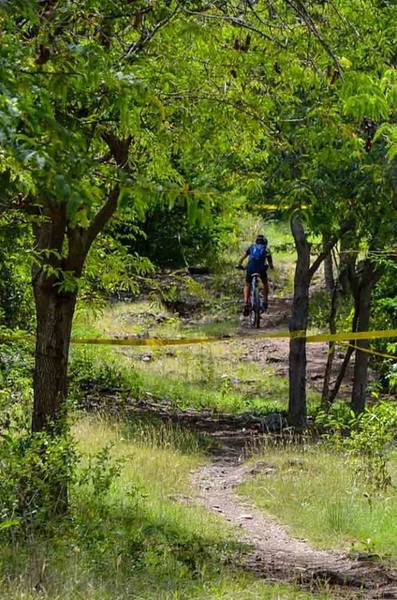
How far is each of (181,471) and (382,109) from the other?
5.42m

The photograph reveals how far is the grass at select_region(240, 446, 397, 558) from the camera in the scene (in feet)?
25.7

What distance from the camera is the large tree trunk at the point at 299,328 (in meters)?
13.4

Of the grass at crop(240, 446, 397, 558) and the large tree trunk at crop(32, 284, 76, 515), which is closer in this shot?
the large tree trunk at crop(32, 284, 76, 515)

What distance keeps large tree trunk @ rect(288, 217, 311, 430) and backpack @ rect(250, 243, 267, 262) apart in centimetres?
A: 466

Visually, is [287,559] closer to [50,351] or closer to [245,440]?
[50,351]

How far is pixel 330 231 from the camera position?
1272 centimetres

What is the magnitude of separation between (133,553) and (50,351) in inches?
67.1

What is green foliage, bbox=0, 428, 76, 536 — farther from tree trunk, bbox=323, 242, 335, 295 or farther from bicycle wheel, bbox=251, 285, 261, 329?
tree trunk, bbox=323, 242, 335, 295

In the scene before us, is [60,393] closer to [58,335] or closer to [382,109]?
[58,335]

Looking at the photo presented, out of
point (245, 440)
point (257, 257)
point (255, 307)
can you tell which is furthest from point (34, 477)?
point (255, 307)

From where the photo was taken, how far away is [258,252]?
1847 centimetres

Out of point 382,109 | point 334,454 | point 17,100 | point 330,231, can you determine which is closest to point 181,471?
point 334,454

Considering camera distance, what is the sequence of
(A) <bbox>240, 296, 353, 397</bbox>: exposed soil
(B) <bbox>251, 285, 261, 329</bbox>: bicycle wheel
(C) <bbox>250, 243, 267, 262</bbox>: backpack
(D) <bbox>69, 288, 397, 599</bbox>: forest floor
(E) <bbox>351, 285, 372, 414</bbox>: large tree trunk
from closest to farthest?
(D) <bbox>69, 288, 397, 599</bbox>: forest floor
(E) <bbox>351, 285, 372, 414</bbox>: large tree trunk
(C) <bbox>250, 243, 267, 262</bbox>: backpack
(B) <bbox>251, 285, 261, 329</bbox>: bicycle wheel
(A) <bbox>240, 296, 353, 397</bbox>: exposed soil

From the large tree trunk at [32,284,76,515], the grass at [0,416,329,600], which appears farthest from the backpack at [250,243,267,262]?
the large tree trunk at [32,284,76,515]
